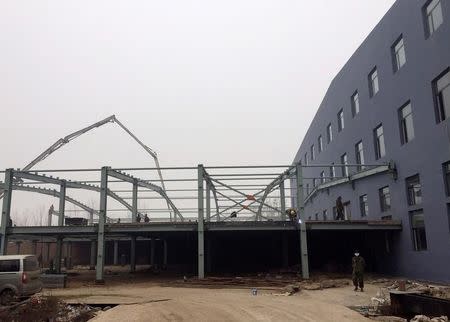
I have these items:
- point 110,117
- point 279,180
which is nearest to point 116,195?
point 110,117

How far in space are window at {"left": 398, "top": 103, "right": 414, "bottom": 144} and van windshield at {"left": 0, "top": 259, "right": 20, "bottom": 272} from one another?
17820 mm

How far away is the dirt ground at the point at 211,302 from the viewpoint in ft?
39.2

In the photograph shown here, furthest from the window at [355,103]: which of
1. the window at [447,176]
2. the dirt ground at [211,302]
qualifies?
the dirt ground at [211,302]

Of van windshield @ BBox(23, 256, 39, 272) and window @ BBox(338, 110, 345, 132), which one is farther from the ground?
window @ BBox(338, 110, 345, 132)

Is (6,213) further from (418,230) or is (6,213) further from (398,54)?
(398,54)

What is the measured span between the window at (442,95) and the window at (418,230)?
15.2 ft

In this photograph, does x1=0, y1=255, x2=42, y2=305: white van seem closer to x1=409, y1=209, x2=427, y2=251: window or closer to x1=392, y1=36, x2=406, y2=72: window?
x1=409, y1=209, x2=427, y2=251: window

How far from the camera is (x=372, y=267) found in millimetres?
26344

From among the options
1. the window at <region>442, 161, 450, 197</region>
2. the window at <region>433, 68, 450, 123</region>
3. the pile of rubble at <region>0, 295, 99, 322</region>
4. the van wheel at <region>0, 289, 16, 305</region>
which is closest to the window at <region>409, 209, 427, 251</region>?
the window at <region>442, 161, 450, 197</region>

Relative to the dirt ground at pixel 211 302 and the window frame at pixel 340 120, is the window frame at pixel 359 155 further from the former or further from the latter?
the dirt ground at pixel 211 302

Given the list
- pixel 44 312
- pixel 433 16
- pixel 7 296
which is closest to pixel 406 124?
pixel 433 16

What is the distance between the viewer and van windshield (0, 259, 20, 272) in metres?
17.1

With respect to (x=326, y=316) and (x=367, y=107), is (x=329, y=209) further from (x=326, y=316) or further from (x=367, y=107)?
(x=326, y=316)

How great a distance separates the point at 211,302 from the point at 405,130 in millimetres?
13072
